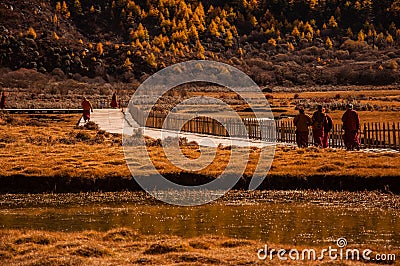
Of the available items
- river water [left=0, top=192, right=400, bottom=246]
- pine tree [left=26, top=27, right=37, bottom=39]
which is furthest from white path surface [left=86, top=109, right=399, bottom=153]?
pine tree [left=26, top=27, right=37, bottom=39]

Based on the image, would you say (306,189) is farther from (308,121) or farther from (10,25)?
(10,25)

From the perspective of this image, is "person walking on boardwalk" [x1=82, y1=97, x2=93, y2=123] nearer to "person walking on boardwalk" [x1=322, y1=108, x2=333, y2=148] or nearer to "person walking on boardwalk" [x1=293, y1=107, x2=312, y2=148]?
"person walking on boardwalk" [x1=293, y1=107, x2=312, y2=148]

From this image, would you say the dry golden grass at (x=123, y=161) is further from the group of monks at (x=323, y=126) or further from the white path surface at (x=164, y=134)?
the white path surface at (x=164, y=134)

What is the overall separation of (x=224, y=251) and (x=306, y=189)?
9.15 metres

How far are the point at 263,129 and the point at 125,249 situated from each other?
2264cm

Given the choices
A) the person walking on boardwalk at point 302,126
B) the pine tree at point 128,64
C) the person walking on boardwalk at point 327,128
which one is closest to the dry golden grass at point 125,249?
the person walking on boardwalk at point 327,128

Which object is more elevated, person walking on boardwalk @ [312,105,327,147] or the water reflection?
person walking on boardwalk @ [312,105,327,147]

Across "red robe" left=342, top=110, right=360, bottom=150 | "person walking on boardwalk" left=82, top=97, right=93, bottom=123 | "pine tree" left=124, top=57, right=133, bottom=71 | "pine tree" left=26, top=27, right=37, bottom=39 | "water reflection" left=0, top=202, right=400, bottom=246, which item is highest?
"pine tree" left=26, top=27, right=37, bottom=39

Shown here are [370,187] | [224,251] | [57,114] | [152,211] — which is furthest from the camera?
[57,114]

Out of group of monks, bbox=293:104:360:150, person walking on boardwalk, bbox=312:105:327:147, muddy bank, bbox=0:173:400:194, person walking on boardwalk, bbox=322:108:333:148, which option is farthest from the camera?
person walking on boardwalk, bbox=322:108:333:148

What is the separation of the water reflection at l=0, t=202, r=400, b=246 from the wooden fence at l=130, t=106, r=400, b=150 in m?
11.2

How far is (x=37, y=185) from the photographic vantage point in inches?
864

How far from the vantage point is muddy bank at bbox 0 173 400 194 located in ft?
67.8

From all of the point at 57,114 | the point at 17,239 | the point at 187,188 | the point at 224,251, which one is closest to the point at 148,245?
the point at 224,251
